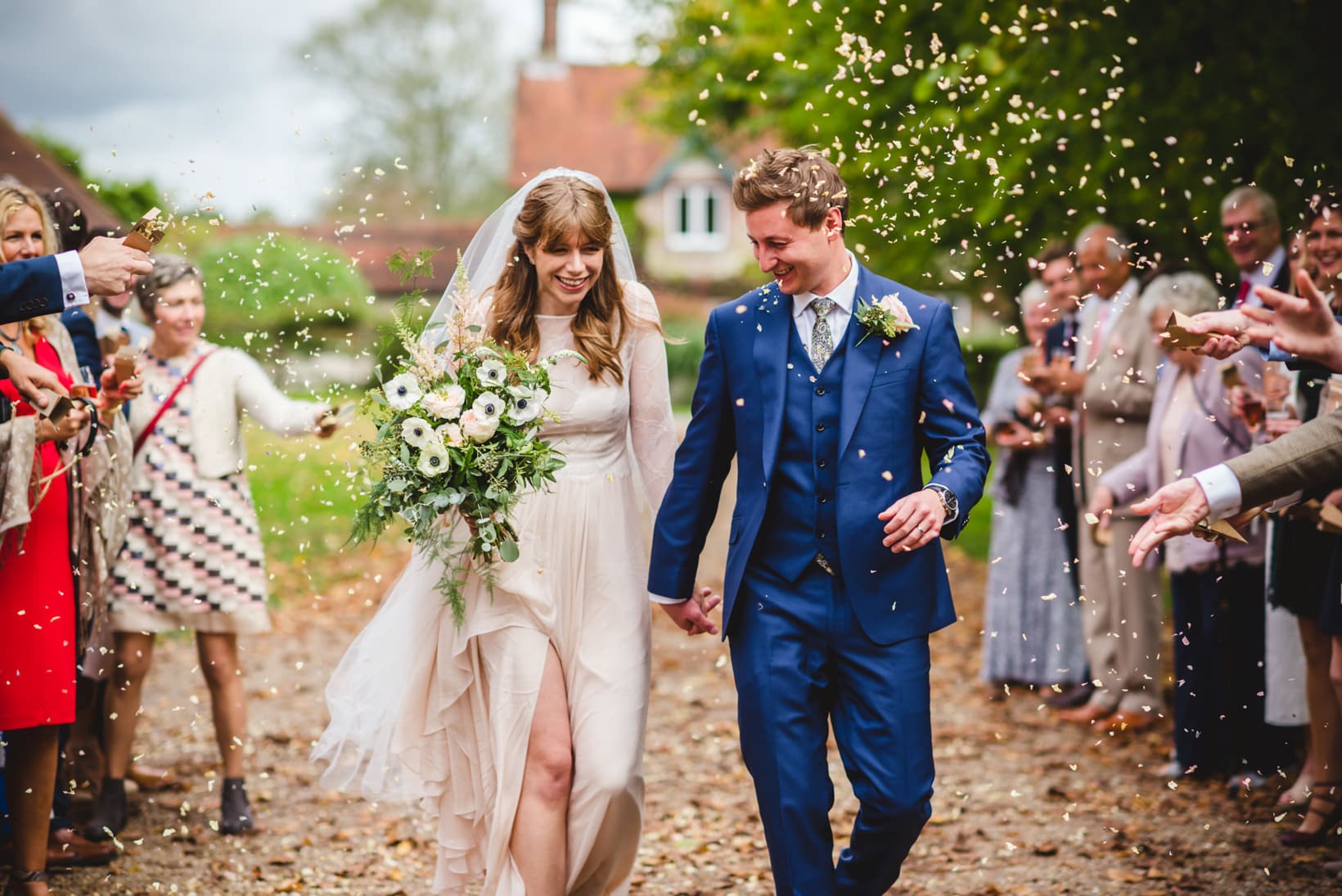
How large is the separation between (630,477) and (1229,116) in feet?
16.6

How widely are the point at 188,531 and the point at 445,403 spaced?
2.57m

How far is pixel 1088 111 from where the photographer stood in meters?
8.51

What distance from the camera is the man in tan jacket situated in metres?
7.90

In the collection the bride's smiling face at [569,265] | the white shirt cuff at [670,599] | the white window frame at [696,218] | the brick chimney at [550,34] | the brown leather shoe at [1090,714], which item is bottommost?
the brown leather shoe at [1090,714]

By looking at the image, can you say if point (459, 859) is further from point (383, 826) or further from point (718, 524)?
point (718, 524)

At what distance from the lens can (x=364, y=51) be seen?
43938 mm

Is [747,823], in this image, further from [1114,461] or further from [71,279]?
[71,279]

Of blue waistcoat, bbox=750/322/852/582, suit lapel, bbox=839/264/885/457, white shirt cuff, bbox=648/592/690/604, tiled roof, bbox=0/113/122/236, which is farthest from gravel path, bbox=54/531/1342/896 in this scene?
tiled roof, bbox=0/113/122/236

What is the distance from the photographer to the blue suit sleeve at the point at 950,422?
4.09 metres

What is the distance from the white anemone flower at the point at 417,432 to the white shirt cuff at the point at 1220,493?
236 centimetres

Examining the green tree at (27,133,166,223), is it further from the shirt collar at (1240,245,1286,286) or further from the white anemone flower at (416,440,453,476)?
the shirt collar at (1240,245,1286,286)

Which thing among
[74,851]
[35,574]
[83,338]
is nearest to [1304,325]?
[35,574]

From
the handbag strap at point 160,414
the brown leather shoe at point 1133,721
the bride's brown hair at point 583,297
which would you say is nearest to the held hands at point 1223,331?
the bride's brown hair at point 583,297

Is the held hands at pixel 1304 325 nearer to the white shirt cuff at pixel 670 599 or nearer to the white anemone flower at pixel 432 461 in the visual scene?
the white shirt cuff at pixel 670 599
